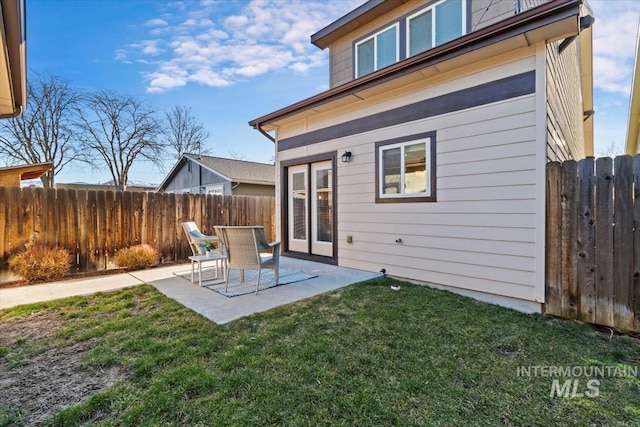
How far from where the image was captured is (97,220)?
21.1ft

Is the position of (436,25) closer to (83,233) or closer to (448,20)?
(448,20)

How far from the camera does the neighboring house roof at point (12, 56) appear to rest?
6.43ft

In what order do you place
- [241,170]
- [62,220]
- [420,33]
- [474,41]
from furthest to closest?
[241,170]
[62,220]
[420,33]
[474,41]

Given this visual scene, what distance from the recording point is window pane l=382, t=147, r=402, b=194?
527 centimetres

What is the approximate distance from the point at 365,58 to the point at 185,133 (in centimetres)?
2079

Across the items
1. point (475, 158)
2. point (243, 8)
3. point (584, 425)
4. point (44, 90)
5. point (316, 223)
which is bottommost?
point (584, 425)

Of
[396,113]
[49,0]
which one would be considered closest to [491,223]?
[396,113]

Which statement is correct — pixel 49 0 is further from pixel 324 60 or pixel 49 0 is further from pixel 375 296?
pixel 375 296

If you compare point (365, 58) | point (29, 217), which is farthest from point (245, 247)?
point (365, 58)

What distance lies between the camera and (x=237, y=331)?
10.3 feet

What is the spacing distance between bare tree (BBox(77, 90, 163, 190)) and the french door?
656 inches

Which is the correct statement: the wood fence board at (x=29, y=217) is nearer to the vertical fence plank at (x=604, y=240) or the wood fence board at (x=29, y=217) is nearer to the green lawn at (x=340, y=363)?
the green lawn at (x=340, y=363)

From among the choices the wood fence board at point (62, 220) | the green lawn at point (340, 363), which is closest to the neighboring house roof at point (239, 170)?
the wood fence board at point (62, 220)

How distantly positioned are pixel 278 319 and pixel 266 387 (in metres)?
1.27
